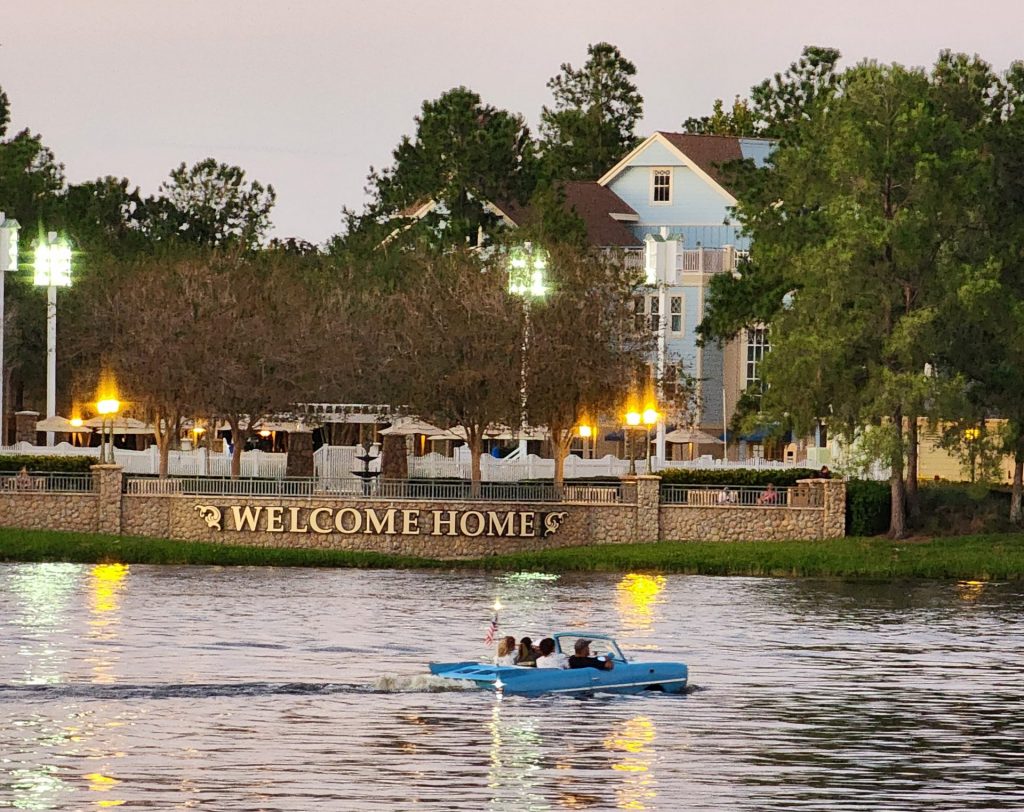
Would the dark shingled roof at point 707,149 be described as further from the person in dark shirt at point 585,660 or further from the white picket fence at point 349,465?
the person in dark shirt at point 585,660

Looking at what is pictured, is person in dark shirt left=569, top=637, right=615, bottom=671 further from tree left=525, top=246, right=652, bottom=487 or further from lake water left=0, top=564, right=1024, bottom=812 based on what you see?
tree left=525, top=246, right=652, bottom=487

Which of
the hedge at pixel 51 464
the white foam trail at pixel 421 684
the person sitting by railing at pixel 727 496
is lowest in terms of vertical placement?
the white foam trail at pixel 421 684

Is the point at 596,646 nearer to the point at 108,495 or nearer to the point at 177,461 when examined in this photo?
the point at 108,495

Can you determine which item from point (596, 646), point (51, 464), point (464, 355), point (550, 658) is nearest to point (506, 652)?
point (550, 658)

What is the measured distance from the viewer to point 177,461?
3199 inches

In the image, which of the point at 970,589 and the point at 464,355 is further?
the point at 464,355

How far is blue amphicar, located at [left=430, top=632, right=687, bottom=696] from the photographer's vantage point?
133 ft

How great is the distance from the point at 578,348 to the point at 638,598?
2001 centimetres

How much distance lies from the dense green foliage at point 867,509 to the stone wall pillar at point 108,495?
22.0 meters

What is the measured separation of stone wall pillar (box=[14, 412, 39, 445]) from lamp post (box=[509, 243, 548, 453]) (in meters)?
27.3

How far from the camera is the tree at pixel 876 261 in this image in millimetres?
71312

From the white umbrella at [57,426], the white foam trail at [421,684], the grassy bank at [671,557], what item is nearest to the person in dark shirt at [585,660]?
the white foam trail at [421,684]

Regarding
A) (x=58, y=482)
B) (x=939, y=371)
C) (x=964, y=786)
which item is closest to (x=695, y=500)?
(x=939, y=371)

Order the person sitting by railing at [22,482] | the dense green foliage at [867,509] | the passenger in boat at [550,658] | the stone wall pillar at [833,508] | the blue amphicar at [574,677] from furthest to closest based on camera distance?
the person sitting by railing at [22,482], the dense green foliage at [867,509], the stone wall pillar at [833,508], the passenger in boat at [550,658], the blue amphicar at [574,677]
